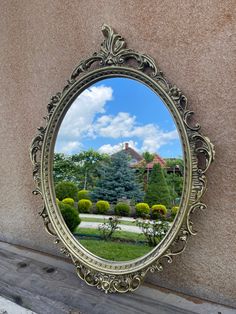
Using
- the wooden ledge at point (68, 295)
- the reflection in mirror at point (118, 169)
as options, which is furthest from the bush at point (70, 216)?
the wooden ledge at point (68, 295)

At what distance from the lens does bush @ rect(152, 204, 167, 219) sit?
3.39 feet

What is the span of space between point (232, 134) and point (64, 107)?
75 cm

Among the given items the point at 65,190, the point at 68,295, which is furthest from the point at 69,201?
the point at 68,295

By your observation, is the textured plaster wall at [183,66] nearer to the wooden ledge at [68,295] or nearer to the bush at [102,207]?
the wooden ledge at [68,295]

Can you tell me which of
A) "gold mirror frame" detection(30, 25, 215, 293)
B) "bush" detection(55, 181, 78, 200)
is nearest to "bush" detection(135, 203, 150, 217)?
"gold mirror frame" detection(30, 25, 215, 293)

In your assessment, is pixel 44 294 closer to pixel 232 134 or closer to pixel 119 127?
pixel 119 127

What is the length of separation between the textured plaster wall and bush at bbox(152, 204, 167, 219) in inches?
4.8

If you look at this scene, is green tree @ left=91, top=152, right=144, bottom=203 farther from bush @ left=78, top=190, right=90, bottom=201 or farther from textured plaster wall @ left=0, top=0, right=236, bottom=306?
textured plaster wall @ left=0, top=0, right=236, bottom=306

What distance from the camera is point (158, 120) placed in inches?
41.5

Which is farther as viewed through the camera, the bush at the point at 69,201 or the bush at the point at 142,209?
the bush at the point at 69,201

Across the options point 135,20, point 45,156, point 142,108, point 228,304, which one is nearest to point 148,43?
point 135,20

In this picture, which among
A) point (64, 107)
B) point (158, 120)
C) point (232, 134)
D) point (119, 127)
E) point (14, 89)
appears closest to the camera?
point (232, 134)

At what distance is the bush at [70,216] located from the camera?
4.14ft

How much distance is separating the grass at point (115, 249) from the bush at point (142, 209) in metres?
0.13
